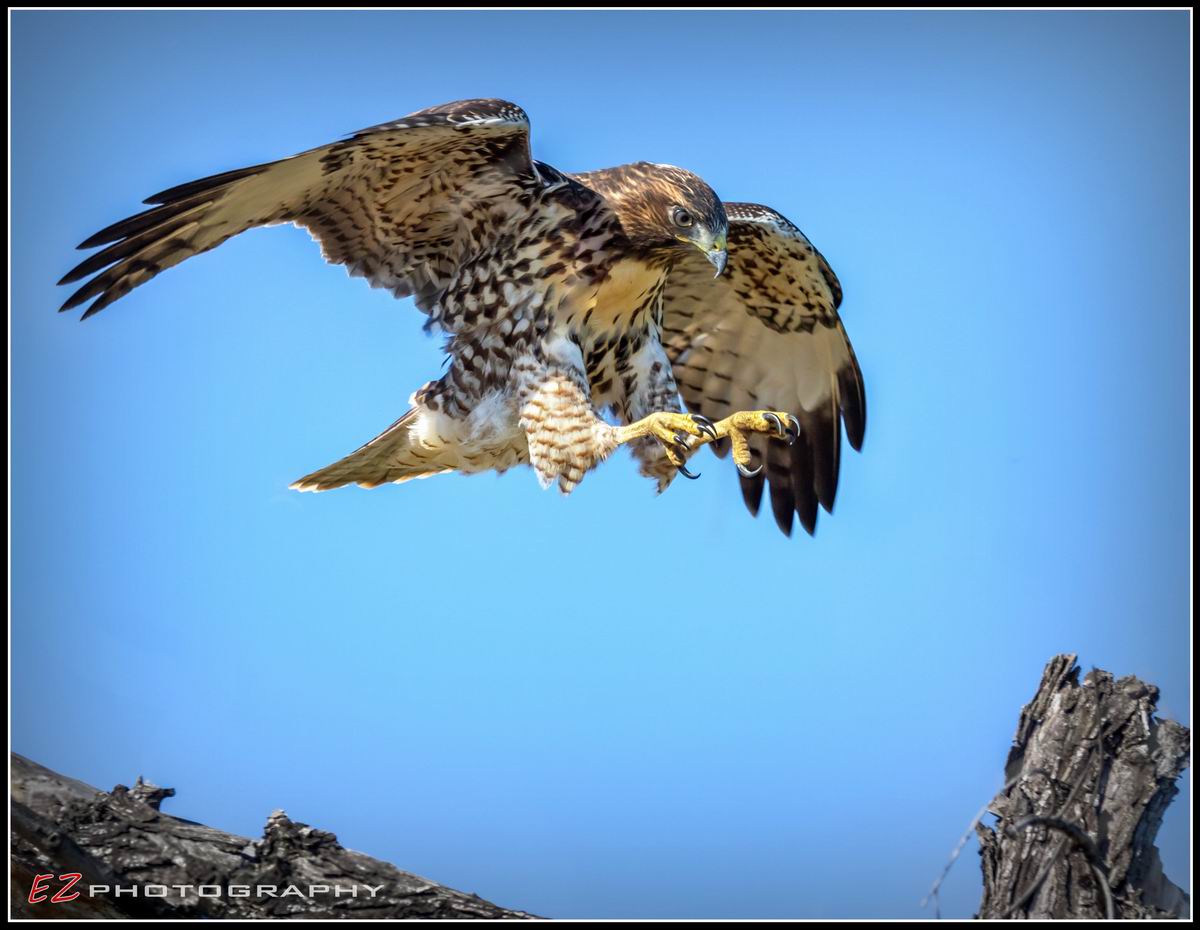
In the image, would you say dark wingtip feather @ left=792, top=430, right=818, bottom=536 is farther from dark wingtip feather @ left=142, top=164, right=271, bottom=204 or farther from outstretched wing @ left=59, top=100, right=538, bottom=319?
dark wingtip feather @ left=142, top=164, right=271, bottom=204

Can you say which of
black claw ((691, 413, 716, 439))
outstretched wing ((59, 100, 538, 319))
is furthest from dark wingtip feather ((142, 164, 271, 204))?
black claw ((691, 413, 716, 439))

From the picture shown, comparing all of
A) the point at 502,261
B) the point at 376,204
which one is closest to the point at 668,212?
the point at 502,261

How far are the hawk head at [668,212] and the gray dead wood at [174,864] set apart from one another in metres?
2.97

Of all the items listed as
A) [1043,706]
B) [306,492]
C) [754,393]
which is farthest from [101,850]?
[754,393]

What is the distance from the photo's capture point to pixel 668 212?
5441mm

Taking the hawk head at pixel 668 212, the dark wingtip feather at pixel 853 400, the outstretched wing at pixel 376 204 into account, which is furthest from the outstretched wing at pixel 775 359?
the outstretched wing at pixel 376 204

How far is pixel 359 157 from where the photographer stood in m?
5.27

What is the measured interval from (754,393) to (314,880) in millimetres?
4269

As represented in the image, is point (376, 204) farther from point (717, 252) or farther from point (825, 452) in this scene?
point (825, 452)

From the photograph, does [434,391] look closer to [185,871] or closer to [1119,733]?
[185,871]

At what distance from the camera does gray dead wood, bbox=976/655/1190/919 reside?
149 inches

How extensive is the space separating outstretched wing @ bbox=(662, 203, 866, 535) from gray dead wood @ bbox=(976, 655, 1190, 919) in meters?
3.08

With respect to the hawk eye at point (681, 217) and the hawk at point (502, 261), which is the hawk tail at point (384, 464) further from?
the hawk eye at point (681, 217)

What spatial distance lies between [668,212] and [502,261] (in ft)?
2.76
